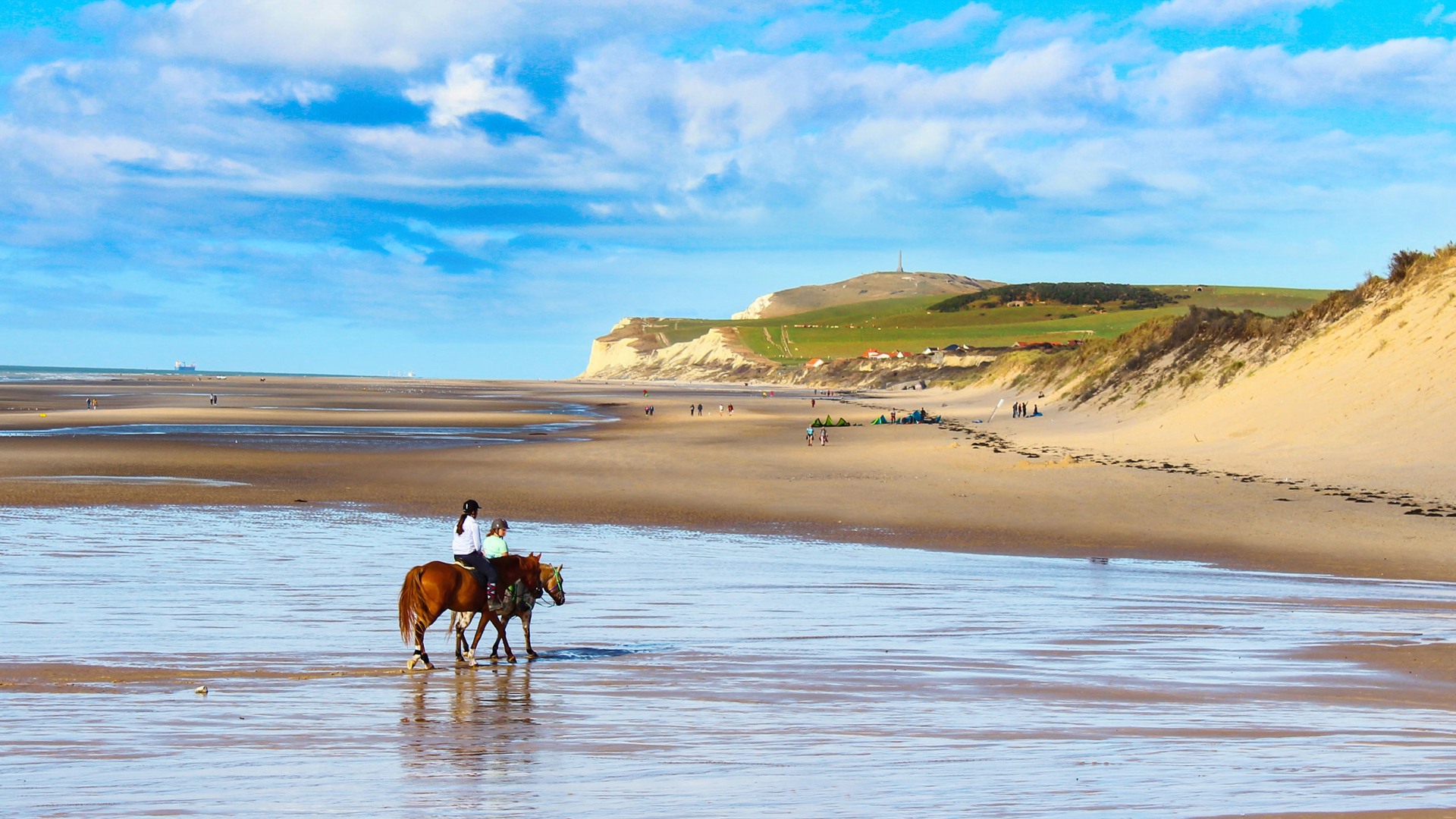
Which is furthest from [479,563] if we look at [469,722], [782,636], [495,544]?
[782,636]

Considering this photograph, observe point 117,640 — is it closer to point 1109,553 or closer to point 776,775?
point 776,775

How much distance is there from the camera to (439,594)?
1224cm

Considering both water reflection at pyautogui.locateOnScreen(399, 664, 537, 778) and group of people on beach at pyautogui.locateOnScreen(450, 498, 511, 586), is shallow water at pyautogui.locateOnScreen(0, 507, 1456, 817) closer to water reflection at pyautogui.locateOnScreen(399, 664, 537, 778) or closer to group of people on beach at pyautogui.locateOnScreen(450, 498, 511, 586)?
water reflection at pyautogui.locateOnScreen(399, 664, 537, 778)

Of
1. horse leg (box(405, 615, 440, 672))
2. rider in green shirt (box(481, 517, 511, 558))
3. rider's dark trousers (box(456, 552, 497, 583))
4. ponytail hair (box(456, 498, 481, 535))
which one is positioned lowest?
horse leg (box(405, 615, 440, 672))

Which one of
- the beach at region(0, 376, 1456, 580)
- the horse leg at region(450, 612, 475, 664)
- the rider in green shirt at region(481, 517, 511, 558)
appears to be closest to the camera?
the horse leg at region(450, 612, 475, 664)

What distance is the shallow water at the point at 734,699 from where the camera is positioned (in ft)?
26.4

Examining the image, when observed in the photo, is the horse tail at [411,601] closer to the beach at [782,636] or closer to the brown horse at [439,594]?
the brown horse at [439,594]

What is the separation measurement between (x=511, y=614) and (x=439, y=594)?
40.8 inches

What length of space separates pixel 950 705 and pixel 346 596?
351 inches

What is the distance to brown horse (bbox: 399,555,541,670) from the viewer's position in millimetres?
12078

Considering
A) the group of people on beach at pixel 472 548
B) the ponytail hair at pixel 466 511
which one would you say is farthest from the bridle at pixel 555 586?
the ponytail hair at pixel 466 511

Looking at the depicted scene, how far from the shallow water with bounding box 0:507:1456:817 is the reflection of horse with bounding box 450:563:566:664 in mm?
320

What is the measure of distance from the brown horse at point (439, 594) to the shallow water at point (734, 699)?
0.46 meters

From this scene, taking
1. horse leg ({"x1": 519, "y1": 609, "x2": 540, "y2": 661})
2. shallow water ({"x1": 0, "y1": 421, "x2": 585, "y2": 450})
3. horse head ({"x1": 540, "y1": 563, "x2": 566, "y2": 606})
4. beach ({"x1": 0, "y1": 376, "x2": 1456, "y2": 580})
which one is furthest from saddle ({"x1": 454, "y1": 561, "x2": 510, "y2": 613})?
shallow water ({"x1": 0, "y1": 421, "x2": 585, "y2": 450})
